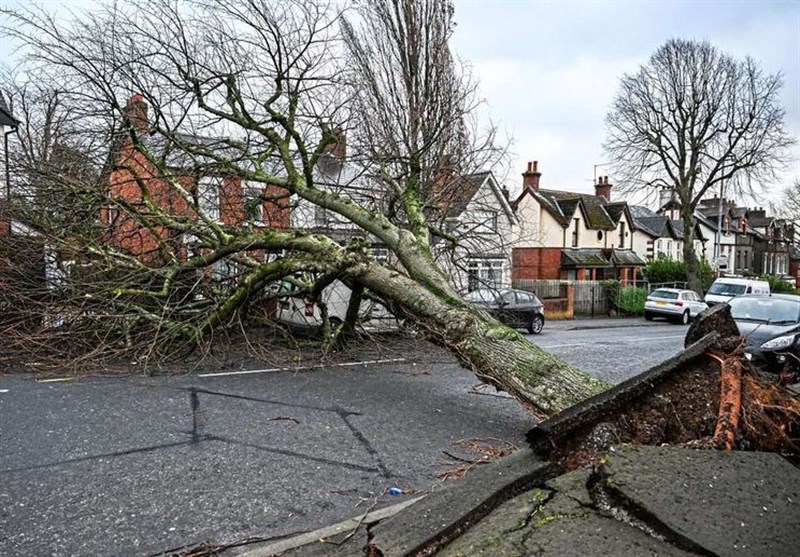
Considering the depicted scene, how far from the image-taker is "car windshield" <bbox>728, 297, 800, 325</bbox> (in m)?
11.0

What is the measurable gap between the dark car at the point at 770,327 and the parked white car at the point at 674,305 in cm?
1209

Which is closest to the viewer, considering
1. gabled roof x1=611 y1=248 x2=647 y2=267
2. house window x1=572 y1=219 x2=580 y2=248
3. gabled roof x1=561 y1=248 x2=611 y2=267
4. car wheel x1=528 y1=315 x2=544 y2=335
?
car wheel x1=528 y1=315 x2=544 y2=335

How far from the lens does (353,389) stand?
753cm

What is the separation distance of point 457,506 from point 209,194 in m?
9.48

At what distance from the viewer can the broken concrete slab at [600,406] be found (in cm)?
244

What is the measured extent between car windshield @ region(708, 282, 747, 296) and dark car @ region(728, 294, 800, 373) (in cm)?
1350

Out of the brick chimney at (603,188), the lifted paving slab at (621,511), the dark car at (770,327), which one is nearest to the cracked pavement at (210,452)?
the lifted paving slab at (621,511)

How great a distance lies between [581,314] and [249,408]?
2203 cm

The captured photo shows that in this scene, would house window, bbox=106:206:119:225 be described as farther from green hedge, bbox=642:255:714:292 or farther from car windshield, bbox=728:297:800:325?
green hedge, bbox=642:255:714:292

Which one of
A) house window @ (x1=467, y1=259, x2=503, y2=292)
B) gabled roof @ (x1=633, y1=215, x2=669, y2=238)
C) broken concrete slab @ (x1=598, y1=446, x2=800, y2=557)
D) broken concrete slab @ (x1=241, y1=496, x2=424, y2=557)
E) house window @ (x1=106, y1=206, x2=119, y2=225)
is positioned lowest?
broken concrete slab @ (x1=241, y1=496, x2=424, y2=557)

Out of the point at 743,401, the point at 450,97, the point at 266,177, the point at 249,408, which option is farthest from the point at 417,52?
the point at 743,401

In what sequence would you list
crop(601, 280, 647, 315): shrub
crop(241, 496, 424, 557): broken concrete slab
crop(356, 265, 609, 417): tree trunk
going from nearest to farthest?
crop(241, 496, 424, 557): broken concrete slab → crop(356, 265, 609, 417): tree trunk → crop(601, 280, 647, 315): shrub

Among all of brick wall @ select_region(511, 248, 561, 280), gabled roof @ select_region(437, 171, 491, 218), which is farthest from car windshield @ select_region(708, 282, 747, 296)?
gabled roof @ select_region(437, 171, 491, 218)

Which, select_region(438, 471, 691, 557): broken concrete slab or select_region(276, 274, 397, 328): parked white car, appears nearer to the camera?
select_region(438, 471, 691, 557): broken concrete slab
